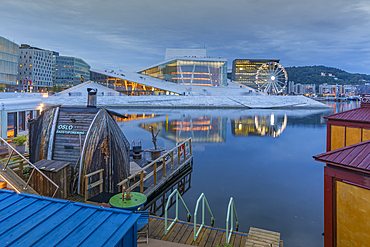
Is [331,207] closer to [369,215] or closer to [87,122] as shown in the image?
[369,215]

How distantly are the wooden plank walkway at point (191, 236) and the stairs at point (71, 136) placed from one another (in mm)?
3996

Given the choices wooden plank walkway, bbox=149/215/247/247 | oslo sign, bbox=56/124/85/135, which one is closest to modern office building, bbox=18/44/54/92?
oslo sign, bbox=56/124/85/135

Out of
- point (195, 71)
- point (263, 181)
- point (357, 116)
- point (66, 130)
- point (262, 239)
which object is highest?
point (195, 71)

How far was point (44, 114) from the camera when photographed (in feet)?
30.8

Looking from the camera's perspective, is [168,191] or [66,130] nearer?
[66,130]

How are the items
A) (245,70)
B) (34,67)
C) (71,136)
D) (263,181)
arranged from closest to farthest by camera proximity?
(71,136), (263,181), (34,67), (245,70)

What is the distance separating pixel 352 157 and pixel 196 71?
80430 millimetres

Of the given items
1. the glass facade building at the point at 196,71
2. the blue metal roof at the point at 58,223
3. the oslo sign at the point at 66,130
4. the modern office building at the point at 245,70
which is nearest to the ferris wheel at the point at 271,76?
the glass facade building at the point at 196,71

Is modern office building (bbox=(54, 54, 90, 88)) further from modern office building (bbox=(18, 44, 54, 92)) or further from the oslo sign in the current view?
the oslo sign

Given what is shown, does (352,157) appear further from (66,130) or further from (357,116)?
(66,130)

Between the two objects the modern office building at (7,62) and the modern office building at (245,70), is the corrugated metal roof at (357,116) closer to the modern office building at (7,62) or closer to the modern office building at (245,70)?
the modern office building at (7,62)

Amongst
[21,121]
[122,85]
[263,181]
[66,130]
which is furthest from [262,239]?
[122,85]

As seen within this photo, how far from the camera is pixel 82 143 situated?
8492 millimetres

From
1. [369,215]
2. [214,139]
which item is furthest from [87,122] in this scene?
[214,139]
